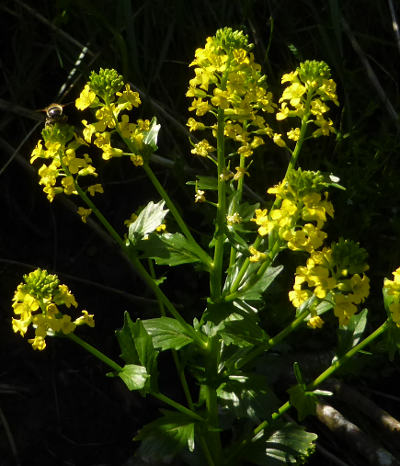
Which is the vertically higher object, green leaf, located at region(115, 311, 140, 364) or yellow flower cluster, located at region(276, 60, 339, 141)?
yellow flower cluster, located at region(276, 60, 339, 141)

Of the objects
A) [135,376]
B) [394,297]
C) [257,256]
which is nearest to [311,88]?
[257,256]

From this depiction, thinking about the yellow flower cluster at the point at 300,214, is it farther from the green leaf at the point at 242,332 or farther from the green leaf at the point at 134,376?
the green leaf at the point at 134,376

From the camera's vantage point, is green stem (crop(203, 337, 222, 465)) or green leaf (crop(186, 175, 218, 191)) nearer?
green leaf (crop(186, 175, 218, 191))

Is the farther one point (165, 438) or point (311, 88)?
point (165, 438)

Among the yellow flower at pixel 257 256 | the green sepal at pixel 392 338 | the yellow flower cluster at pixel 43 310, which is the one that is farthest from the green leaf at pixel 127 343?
the green sepal at pixel 392 338

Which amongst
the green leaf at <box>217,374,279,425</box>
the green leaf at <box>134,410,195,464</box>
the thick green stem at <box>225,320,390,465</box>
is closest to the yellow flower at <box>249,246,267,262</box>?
the thick green stem at <box>225,320,390,465</box>

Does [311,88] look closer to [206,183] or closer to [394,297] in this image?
[206,183]

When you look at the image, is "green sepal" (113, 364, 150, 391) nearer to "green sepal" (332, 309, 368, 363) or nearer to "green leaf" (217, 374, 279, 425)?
"green leaf" (217, 374, 279, 425)

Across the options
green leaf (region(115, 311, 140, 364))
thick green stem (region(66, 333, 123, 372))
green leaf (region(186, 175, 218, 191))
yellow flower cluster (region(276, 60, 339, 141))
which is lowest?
green leaf (region(115, 311, 140, 364))
